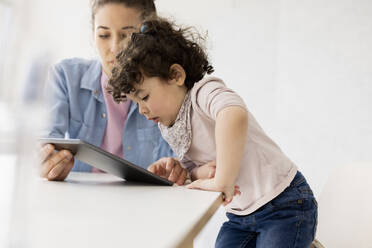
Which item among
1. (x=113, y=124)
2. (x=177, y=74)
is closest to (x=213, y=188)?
(x=177, y=74)

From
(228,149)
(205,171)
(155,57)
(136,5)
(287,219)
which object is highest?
(136,5)

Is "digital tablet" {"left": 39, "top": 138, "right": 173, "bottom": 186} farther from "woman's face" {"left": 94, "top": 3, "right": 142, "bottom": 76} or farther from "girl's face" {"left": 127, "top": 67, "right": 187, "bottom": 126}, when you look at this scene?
"woman's face" {"left": 94, "top": 3, "right": 142, "bottom": 76}

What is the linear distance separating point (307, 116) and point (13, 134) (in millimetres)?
2480

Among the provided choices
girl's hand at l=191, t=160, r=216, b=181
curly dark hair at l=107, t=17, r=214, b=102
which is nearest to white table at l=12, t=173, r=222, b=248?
girl's hand at l=191, t=160, r=216, b=181

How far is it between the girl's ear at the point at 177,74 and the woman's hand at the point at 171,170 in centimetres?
22

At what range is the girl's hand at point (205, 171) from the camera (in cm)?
85

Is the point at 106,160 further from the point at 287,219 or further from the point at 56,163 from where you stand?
the point at 287,219

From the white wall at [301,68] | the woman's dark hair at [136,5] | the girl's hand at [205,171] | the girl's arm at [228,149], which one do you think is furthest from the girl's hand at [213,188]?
the white wall at [301,68]

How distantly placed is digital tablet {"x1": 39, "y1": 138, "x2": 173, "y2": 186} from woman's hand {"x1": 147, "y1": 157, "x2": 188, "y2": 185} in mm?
98

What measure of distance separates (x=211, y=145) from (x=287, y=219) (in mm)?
258

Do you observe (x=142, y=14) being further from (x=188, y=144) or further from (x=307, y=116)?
(x=307, y=116)

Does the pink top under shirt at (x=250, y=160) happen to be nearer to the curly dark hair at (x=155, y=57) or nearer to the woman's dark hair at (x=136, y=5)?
the curly dark hair at (x=155, y=57)

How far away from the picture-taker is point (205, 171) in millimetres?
887

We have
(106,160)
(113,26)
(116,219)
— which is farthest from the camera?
(113,26)
